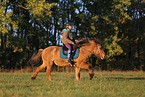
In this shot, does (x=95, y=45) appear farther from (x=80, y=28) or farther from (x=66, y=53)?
(x=80, y=28)

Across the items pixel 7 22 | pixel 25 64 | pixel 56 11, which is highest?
pixel 56 11

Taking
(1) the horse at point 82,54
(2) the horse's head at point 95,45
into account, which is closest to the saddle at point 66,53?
(1) the horse at point 82,54

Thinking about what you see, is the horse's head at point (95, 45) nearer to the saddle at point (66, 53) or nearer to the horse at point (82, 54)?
the horse at point (82, 54)

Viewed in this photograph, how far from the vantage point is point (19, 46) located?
2447cm

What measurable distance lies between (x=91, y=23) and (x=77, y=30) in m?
2.49

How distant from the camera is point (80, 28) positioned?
96.9ft

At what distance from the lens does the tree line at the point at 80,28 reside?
82.3 ft

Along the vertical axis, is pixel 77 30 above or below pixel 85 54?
above

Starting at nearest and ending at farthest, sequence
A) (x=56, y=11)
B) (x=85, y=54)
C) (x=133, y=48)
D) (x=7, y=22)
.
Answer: (x=85, y=54)
(x=7, y=22)
(x=56, y=11)
(x=133, y=48)

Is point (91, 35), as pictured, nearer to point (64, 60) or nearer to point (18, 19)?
point (18, 19)

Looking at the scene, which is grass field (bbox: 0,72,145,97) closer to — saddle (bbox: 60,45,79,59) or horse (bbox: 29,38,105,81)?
horse (bbox: 29,38,105,81)

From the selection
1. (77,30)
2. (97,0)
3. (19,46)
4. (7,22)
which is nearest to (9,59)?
(19,46)

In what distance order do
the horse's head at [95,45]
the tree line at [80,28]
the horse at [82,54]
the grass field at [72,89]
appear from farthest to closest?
the tree line at [80,28] → the horse's head at [95,45] → the horse at [82,54] → the grass field at [72,89]

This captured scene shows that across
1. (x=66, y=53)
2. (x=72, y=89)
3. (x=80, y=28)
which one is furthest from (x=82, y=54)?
(x=80, y=28)
